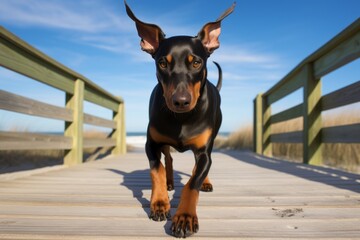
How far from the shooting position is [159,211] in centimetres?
182

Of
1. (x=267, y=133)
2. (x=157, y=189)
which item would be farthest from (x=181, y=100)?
(x=267, y=133)

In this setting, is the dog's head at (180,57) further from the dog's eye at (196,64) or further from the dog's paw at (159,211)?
the dog's paw at (159,211)

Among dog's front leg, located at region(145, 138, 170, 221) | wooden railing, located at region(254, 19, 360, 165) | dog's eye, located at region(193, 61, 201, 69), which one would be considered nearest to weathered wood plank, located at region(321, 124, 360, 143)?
wooden railing, located at region(254, 19, 360, 165)

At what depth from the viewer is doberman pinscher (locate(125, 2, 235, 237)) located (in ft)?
6.13

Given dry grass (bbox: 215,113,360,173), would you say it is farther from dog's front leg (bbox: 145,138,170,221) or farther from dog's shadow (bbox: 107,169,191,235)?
dog's front leg (bbox: 145,138,170,221)

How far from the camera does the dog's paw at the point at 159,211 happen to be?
5.88 ft

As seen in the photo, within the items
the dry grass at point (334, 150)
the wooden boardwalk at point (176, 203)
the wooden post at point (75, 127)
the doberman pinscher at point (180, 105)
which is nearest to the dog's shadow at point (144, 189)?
the wooden boardwalk at point (176, 203)

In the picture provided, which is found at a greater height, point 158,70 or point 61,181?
point 158,70

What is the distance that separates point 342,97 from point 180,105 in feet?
9.50

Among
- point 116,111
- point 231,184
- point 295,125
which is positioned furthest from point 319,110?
point 116,111

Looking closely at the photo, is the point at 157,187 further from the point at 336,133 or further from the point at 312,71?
the point at 312,71

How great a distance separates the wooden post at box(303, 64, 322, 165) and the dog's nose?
349 cm

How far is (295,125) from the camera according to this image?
26.4 ft

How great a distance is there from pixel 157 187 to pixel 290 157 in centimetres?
603
